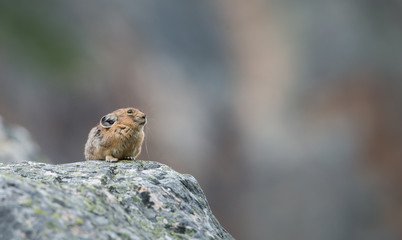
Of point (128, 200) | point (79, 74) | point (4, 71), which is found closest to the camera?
point (128, 200)

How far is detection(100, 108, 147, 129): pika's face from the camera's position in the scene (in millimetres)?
9547

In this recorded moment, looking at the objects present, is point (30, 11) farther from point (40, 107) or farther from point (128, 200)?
point (128, 200)

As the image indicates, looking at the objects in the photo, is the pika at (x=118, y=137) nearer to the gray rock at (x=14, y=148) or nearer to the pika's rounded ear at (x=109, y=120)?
the pika's rounded ear at (x=109, y=120)

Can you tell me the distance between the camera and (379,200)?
26.4 metres

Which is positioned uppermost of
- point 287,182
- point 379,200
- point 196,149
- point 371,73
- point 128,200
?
point 371,73

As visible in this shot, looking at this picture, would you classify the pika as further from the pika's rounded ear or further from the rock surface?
the rock surface

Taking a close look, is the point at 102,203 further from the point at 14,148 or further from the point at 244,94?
the point at 244,94

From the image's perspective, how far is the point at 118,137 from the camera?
9266 millimetres

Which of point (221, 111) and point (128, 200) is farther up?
point (221, 111)

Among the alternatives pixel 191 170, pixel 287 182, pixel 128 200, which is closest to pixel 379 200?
pixel 287 182

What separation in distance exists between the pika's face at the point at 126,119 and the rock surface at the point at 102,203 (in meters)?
2.43

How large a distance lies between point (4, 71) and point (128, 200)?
2144 centimetres

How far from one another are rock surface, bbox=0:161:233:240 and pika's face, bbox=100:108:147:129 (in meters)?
2.43

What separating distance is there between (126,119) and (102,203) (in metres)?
4.71
